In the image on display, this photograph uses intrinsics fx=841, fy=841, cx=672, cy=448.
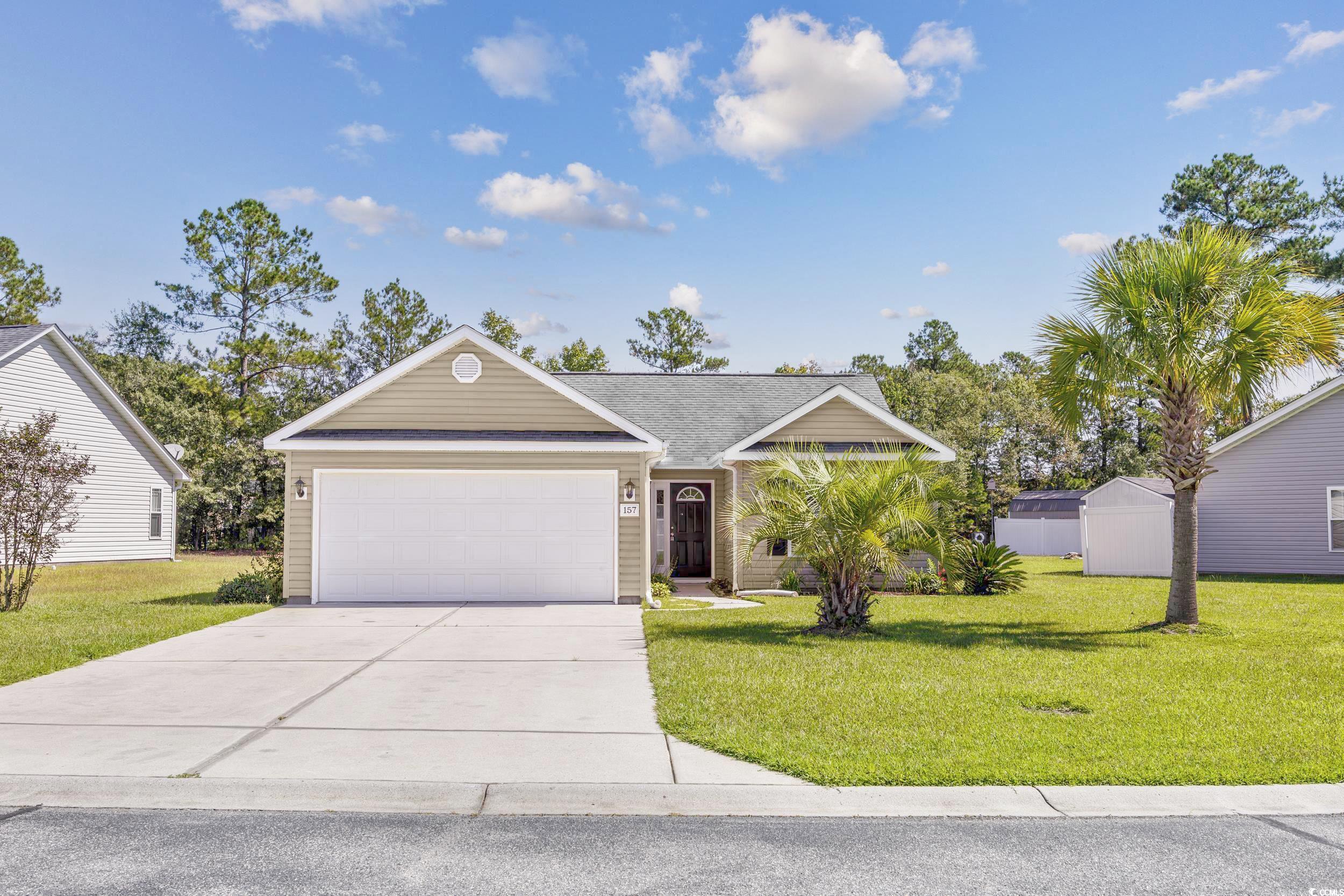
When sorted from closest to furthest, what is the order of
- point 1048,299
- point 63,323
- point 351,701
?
point 351,701
point 1048,299
point 63,323

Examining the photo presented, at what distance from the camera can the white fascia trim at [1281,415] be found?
68.8 feet

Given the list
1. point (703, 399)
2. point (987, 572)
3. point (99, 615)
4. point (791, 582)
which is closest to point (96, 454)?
point (99, 615)

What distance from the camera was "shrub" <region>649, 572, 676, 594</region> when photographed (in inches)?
675

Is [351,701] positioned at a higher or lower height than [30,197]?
lower

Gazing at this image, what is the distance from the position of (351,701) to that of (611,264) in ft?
64.2

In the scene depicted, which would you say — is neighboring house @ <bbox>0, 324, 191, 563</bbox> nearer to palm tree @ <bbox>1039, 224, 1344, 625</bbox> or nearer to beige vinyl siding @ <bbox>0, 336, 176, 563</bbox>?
beige vinyl siding @ <bbox>0, 336, 176, 563</bbox>

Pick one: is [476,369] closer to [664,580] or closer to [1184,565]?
[664,580]

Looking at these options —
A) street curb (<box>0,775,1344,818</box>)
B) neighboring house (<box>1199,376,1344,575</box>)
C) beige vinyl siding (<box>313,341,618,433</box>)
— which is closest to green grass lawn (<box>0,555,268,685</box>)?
beige vinyl siding (<box>313,341,618,433</box>)

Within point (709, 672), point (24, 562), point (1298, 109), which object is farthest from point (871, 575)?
point (1298, 109)

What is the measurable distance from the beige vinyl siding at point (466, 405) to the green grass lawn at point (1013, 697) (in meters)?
4.35

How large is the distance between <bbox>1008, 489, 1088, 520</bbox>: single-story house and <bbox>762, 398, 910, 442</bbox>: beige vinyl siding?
2643 centimetres

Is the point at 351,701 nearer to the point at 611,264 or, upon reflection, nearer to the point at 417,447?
the point at 417,447

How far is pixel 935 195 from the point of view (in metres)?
19.3

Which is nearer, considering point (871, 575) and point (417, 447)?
point (871, 575)
